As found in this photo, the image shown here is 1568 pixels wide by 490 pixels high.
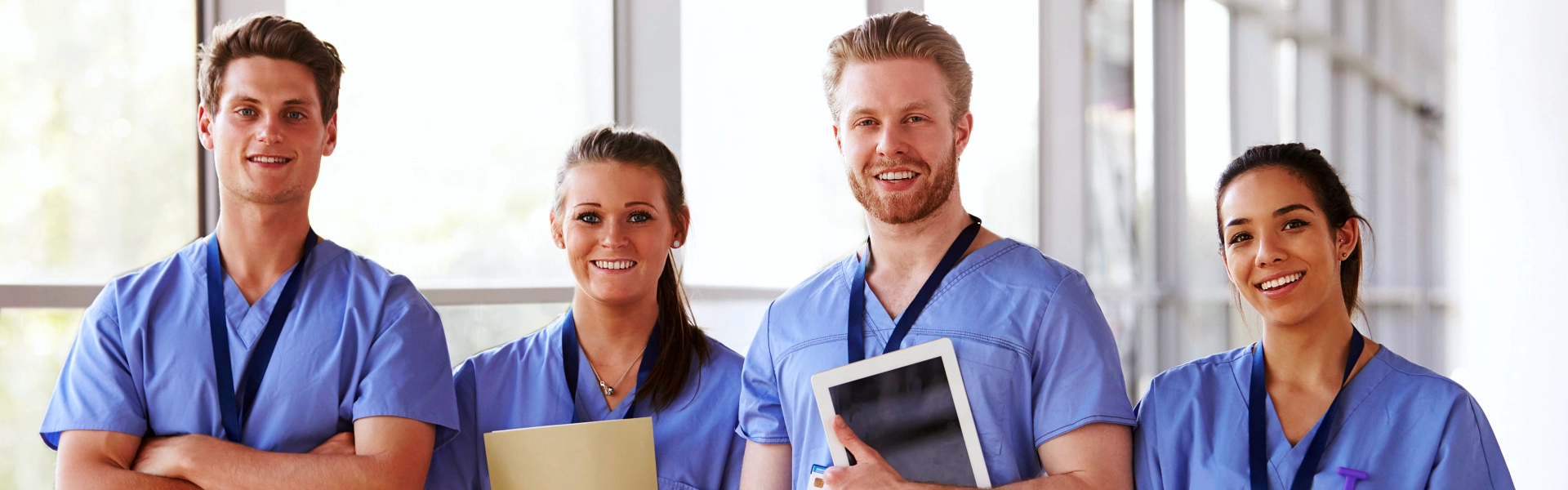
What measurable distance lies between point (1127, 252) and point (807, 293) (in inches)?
180

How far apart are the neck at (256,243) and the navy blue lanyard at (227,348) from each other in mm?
25

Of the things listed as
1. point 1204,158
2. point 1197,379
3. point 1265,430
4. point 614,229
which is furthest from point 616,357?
point 1204,158

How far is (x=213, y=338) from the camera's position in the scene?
6.15 feet

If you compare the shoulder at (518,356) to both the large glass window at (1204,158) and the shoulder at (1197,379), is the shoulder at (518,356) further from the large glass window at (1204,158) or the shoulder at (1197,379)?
the large glass window at (1204,158)

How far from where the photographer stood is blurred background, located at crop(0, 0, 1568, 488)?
237 cm

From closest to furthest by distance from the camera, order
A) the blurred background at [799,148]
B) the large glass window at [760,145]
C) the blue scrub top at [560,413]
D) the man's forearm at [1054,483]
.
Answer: the man's forearm at [1054,483]
the blue scrub top at [560,413]
the blurred background at [799,148]
the large glass window at [760,145]

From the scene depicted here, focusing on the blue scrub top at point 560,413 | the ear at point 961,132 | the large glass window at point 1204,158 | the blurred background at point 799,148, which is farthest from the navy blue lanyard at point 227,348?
the large glass window at point 1204,158

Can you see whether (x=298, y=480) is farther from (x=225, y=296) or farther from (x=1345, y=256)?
(x=1345, y=256)

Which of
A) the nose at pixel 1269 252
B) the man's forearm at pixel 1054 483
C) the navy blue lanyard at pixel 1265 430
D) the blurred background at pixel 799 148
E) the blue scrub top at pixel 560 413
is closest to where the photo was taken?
the man's forearm at pixel 1054 483

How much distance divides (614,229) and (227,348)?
728 mm

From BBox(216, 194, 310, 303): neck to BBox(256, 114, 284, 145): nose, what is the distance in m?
0.13

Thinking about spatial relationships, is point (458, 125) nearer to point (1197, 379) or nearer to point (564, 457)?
point (564, 457)

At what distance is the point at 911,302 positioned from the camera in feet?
6.26

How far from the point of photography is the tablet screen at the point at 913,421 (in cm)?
178
